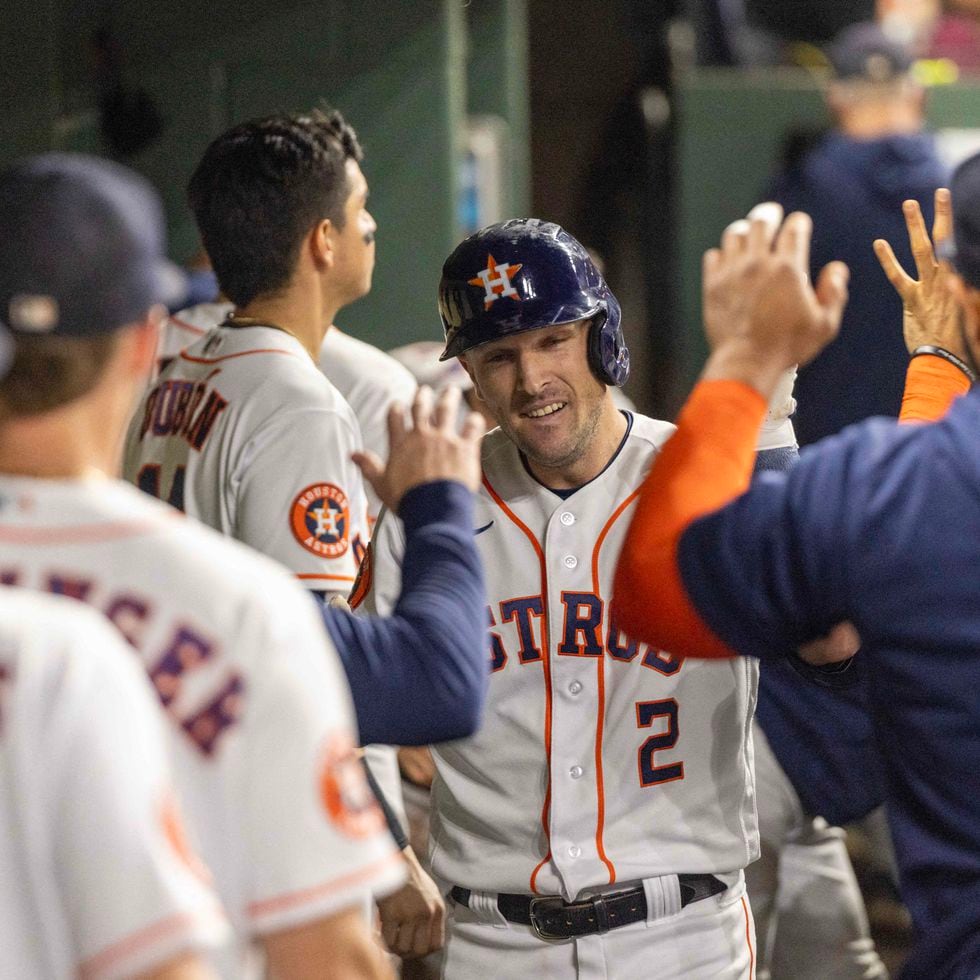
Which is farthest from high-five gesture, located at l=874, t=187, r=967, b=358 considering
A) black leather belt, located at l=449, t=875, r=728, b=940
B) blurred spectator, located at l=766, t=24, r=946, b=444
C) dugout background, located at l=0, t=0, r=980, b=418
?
blurred spectator, located at l=766, t=24, r=946, b=444

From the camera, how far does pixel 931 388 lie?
7.48 feet

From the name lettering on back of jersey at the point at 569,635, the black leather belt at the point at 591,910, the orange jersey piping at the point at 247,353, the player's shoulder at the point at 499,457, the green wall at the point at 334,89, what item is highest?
the green wall at the point at 334,89

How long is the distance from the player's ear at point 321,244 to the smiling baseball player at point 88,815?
2.06 metres

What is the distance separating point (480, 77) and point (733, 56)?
1630 mm

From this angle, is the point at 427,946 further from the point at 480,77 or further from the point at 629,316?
the point at 629,316

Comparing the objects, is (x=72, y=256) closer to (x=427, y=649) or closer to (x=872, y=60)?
(x=427, y=649)

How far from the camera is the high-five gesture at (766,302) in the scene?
1.80 m

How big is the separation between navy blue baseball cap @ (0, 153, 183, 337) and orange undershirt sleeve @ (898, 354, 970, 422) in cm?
116

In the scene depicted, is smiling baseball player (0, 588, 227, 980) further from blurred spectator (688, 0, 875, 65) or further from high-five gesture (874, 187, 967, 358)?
blurred spectator (688, 0, 875, 65)

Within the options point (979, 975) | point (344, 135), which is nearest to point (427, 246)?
point (344, 135)

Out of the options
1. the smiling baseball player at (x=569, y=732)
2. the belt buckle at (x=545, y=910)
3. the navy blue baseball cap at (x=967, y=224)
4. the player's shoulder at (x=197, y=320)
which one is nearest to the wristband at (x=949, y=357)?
the navy blue baseball cap at (x=967, y=224)

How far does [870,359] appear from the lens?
18.8ft

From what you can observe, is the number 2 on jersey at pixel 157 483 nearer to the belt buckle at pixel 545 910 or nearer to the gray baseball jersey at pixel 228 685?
the belt buckle at pixel 545 910

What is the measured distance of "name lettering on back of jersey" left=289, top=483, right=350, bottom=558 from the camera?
115 inches
